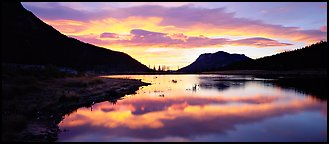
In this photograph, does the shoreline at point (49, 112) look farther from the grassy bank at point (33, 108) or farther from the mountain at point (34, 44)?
the mountain at point (34, 44)

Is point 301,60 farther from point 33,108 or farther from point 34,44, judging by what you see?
point 33,108

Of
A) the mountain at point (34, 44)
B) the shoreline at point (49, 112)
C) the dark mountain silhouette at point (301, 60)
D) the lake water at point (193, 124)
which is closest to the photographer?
the shoreline at point (49, 112)

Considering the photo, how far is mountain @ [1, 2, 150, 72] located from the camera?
89688 mm

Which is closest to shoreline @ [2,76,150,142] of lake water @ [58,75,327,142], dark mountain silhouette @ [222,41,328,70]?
lake water @ [58,75,327,142]

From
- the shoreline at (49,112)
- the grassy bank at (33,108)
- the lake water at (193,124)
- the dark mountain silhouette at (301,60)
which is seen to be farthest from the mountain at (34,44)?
the dark mountain silhouette at (301,60)

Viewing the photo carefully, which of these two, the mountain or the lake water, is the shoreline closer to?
the lake water

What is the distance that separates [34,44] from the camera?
107312mm

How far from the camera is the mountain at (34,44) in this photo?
89.7 m

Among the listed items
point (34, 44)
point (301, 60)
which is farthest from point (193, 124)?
point (301, 60)

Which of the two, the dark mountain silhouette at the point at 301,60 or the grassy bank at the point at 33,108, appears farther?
the dark mountain silhouette at the point at 301,60

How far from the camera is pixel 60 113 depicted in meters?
21.5

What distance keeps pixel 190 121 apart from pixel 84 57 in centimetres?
14860

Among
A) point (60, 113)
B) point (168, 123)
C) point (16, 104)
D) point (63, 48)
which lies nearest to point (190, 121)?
point (168, 123)

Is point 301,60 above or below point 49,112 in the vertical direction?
above
